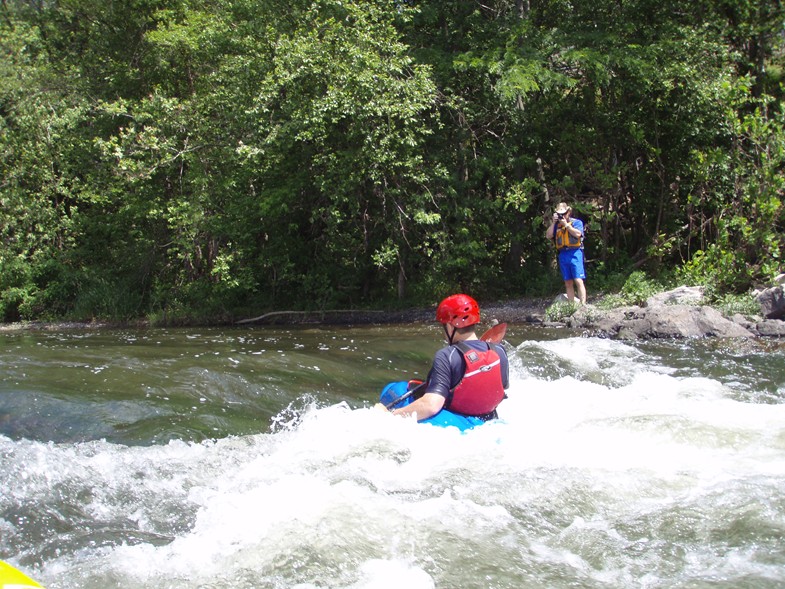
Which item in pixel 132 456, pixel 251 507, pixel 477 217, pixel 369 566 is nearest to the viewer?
pixel 369 566

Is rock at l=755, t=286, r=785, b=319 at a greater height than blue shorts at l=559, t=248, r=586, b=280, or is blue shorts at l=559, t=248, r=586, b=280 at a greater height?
blue shorts at l=559, t=248, r=586, b=280

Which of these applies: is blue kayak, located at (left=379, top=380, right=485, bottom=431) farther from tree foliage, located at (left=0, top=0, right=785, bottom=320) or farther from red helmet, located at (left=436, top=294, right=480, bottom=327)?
tree foliage, located at (left=0, top=0, right=785, bottom=320)

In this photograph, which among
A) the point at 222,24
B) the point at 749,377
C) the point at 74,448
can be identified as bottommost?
the point at 749,377

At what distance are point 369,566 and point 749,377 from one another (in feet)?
17.0

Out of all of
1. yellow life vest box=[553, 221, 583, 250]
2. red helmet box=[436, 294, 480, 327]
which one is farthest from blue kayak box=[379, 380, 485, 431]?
yellow life vest box=[553, 221, 583, 250]

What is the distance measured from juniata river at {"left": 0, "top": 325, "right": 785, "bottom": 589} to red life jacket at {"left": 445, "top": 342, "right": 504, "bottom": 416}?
0.63 feet

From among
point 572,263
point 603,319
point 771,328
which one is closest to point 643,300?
point 603,319

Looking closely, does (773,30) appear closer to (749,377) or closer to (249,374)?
(749,377)

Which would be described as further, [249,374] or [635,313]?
[635,313]

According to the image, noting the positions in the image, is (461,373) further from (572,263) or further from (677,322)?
(572,263)

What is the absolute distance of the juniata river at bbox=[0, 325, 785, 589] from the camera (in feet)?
11.6

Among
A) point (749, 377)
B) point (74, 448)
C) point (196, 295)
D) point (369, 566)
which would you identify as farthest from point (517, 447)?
point (196, 295)

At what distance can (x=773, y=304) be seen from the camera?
1006cm

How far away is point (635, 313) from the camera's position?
34.4 feet
